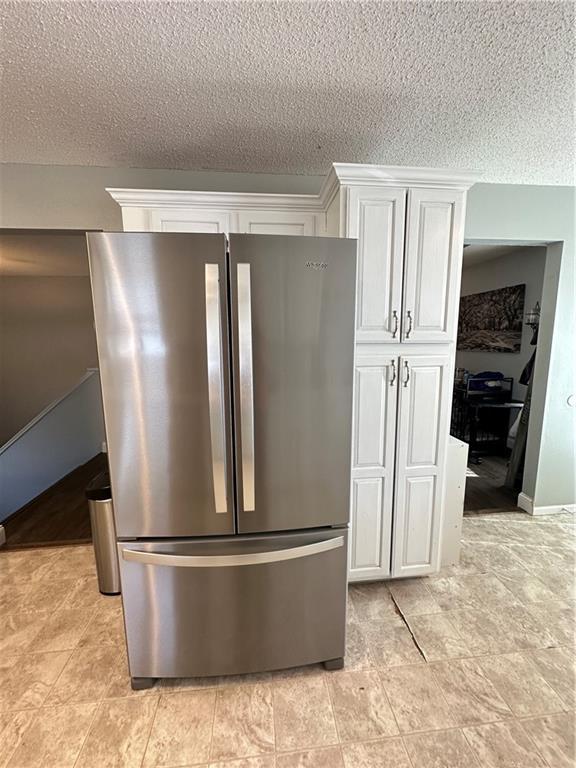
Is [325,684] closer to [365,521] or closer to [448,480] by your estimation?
[365,521]

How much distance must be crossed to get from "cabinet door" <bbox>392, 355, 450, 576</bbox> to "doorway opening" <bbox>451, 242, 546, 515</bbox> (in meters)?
1.79

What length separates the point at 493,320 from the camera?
4629mm

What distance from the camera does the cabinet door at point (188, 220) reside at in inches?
74.2

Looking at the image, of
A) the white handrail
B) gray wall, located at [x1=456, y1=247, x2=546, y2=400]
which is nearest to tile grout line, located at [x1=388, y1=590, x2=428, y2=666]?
the white handrail

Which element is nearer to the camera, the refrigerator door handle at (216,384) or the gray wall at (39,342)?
the refrigerator door handle at (216,384)

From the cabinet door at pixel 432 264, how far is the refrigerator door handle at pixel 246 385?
912mm

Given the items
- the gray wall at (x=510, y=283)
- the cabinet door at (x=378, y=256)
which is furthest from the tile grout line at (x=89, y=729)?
the gray wall at (x=510, y=283)

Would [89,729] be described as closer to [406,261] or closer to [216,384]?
[216,384]

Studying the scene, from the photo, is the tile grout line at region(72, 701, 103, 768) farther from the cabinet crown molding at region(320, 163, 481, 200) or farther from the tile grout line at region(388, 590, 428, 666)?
the cabinet crown molding at region(320, 163, 481, 200)

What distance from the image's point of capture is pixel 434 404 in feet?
5.99

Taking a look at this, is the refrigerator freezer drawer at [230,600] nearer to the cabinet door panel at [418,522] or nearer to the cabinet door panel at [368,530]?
the cabinet door panel at [368,530]

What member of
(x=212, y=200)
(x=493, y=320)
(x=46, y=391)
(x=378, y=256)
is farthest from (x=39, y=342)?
(x=493, y=320)

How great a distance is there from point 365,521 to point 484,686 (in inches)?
32.5

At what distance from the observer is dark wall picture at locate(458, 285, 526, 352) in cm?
425
